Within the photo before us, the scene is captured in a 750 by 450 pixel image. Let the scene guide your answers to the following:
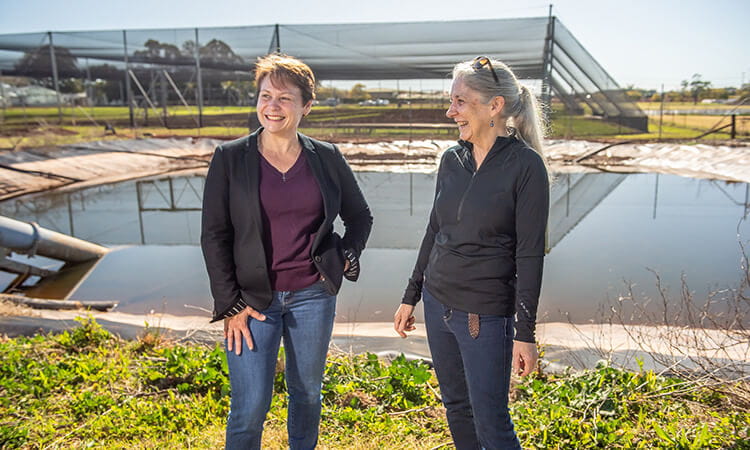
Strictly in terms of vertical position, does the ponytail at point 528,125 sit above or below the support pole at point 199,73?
below

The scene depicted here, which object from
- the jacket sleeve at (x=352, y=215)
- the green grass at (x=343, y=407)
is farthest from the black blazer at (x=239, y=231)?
the green grass at (x=343, y=407)

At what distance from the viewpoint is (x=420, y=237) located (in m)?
7.94

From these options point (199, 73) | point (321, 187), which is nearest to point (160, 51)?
point (199, 73)

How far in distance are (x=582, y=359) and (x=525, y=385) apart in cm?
82

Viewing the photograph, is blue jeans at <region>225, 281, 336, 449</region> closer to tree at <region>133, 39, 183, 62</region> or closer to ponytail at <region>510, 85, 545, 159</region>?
ponytail at <region>510, 85, 545, 159</region>

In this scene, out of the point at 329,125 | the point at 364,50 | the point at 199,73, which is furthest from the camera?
the point at 329,125

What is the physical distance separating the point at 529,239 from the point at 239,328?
100 centimetres

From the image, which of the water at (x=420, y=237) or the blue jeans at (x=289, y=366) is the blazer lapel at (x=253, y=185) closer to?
the blue jeans at (x=289, y=366)

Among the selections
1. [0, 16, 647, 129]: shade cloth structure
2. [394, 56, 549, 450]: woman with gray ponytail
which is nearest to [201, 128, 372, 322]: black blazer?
[394, 56, 549, 450]: woman with gray ponytail

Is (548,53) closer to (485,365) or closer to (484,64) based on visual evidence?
(484,64)

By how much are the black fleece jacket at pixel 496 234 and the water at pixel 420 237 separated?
83.6 inches

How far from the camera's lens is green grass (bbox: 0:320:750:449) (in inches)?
100

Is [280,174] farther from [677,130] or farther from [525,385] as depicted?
[677,130]

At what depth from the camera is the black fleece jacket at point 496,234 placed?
178cm
